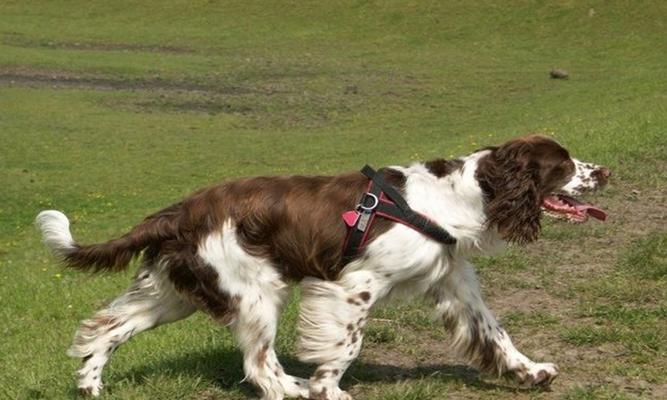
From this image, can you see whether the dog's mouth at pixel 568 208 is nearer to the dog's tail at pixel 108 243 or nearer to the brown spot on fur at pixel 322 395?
the brown spot on fur at pixel 322 395

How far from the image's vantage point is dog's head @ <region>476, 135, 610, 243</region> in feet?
16.7

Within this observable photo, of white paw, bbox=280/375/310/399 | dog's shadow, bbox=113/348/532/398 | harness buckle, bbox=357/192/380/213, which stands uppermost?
harness buckle, bbox=357/192/380/213

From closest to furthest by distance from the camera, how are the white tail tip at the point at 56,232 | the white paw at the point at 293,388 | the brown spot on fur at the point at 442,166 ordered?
the white paw at the point at 293,388, the brown spot on fur at the point at 442,166, the white tail tip at the point at 56,232

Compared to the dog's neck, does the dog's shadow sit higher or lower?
lower

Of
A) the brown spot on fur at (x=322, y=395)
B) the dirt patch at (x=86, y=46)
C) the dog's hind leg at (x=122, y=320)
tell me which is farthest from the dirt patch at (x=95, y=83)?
the brown spot on fur at (x=322, y=395)

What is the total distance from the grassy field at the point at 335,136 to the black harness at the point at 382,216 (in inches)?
29.0

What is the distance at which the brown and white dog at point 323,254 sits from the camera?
16.3 feet

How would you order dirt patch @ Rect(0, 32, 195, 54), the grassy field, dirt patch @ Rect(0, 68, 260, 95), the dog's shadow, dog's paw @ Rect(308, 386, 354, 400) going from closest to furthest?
dog's paw @ Rect(308, 386, 354, 400) → the dog's shadow → the grassy field → dirt patch @ Rect(0, 68, 260, 95) → dirt patch @ Rect(0, 32, 195, 54)

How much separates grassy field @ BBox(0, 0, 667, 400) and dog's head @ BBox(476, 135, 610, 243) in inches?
33.2

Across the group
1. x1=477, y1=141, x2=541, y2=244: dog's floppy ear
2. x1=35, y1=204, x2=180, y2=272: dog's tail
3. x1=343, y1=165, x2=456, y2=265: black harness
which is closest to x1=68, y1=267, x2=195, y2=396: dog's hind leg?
x1=35, y1=204, x2=180, y2=272: dog's tail

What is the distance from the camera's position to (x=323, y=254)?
5.03 metres

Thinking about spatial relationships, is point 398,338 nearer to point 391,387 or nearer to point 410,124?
point 391,387

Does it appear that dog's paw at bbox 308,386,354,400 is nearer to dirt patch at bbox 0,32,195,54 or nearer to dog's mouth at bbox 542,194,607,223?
dog's mouth at bbox 542,194,607,223

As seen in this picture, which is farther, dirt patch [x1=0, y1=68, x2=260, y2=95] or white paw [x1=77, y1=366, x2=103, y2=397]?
dirt patch [x1=0, y1=68, x2=260, y2=95]
